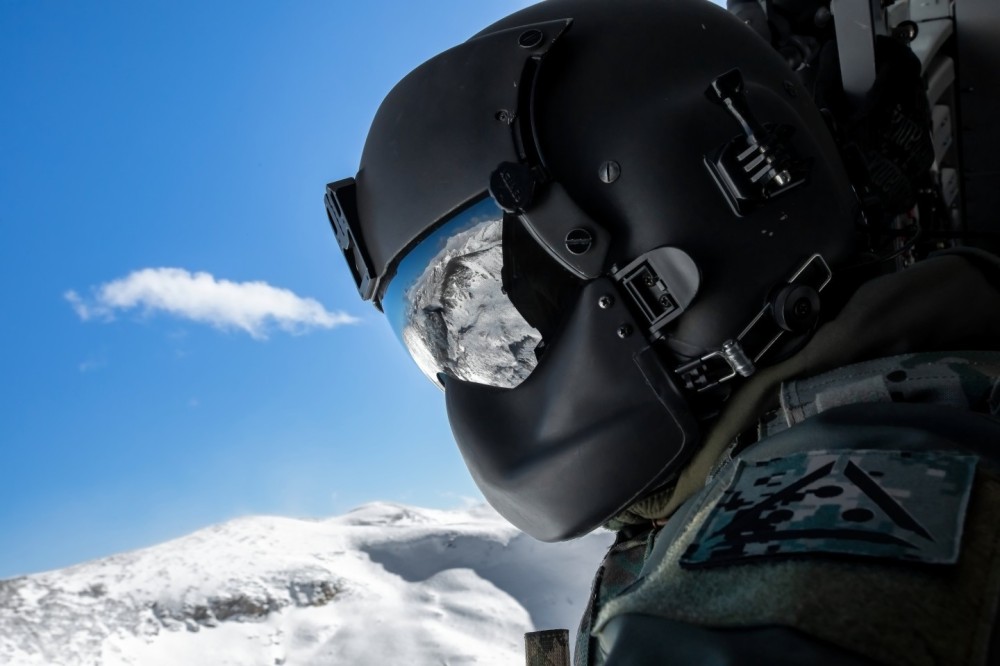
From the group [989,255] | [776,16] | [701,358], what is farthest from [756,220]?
[776,16]

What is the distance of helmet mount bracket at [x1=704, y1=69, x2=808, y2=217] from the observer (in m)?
1.20

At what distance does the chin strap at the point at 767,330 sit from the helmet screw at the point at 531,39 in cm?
53

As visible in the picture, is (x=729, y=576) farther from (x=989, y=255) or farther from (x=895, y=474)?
(x=989, y=255)

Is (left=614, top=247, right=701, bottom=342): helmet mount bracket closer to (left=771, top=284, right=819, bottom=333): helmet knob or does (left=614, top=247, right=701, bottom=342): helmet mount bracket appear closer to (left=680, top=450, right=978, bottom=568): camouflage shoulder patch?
(left=771, top=284, right=819, bottom=333): helmet knob

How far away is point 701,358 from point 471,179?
439mm

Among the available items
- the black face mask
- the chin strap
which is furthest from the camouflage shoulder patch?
the black face mask

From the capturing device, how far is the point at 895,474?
0.71 metres

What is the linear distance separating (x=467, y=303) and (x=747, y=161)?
0.48 meters

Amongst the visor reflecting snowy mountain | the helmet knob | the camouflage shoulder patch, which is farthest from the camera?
the visor reflecting snowy mountain

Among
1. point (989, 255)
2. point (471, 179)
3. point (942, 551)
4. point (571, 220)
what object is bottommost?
point (942, 551)

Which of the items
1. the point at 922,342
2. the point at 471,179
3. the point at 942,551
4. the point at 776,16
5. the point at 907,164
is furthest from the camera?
the point at 776,16

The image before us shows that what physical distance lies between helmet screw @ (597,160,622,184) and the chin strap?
11.4 inches

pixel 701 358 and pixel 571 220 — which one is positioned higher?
pixel 571 220

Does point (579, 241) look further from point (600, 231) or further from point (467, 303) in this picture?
point (467, 303)
